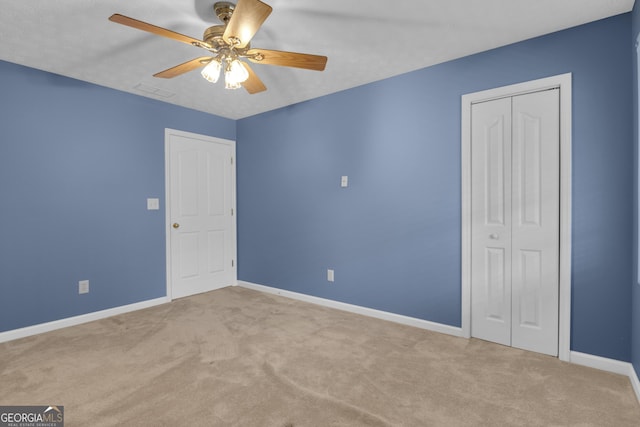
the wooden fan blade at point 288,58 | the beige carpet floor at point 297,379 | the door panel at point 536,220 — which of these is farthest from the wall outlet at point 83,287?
the door panel at point 536,220

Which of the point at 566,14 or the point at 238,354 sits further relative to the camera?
the point at 238,354

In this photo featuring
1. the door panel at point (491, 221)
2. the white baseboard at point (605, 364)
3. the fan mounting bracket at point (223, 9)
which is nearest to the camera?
the fan mounting bracket at point (223, 9)

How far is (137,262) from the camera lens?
12.3ft

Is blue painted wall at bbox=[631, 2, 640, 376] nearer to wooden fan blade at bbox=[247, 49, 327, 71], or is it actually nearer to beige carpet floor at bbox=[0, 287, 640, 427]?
beige carpet floor at bbox=[0, 287, 640, 427]

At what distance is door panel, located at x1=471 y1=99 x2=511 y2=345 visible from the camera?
2664mm

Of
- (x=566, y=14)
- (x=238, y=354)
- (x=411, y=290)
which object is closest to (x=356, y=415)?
(x=238, y=354)

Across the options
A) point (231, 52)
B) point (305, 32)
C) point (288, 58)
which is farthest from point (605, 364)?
point (231, 52)

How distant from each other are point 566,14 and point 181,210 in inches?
162

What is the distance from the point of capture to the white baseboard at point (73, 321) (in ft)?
9.46

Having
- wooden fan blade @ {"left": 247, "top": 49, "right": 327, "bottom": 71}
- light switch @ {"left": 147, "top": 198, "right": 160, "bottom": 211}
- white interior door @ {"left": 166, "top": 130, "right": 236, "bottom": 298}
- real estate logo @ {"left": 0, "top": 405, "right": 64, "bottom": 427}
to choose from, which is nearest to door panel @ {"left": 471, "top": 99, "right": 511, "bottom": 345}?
wooden fan blade @ {"left": 247, "top": 49, "right": 327, "bottom": 71}

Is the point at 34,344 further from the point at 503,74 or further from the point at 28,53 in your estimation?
the point at 503,74

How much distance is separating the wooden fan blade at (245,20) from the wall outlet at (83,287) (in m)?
2.84

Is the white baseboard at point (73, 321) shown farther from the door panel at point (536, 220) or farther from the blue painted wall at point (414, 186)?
the door panel at point (536, 220)

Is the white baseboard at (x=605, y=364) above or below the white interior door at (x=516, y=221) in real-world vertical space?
below
